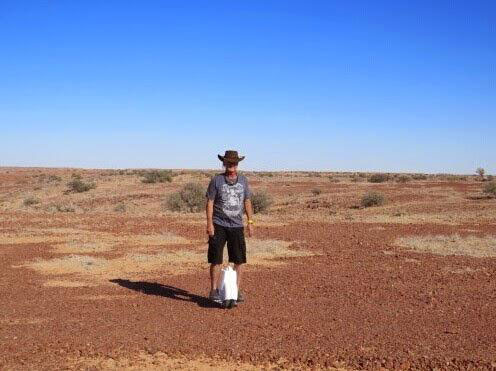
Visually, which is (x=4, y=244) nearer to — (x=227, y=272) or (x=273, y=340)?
(x=227, y=272)

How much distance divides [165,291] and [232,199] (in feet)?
6.40

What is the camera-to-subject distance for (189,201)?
83.9ft

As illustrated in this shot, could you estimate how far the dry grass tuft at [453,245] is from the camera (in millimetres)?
12969

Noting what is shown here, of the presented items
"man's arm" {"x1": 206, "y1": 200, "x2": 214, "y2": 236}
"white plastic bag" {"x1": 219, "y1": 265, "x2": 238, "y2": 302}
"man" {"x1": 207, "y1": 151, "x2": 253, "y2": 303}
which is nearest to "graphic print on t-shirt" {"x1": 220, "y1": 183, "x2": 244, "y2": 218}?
"man" {"x1": 207, "y1": 151, "x2": 253, "y2": 303}

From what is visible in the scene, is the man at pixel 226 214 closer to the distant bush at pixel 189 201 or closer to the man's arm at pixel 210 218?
the man's arm at pixel 210 218

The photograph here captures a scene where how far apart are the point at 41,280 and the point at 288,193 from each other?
3120 centimetres

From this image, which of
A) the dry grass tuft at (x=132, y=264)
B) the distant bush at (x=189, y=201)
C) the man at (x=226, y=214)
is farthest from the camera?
the distant bush at (x=189, y=201)

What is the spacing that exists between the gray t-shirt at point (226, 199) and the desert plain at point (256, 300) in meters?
1.19

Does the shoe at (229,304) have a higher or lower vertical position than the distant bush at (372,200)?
lower

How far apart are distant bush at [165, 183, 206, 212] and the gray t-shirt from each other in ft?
55.8

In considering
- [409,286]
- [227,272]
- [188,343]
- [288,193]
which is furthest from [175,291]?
[288,193]

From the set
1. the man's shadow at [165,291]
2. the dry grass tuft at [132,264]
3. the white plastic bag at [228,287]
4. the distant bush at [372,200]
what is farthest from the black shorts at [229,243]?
the distant bush at [372,200]

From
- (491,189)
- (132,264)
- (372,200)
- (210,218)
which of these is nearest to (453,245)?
(132,264)

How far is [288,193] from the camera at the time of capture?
40.2m
